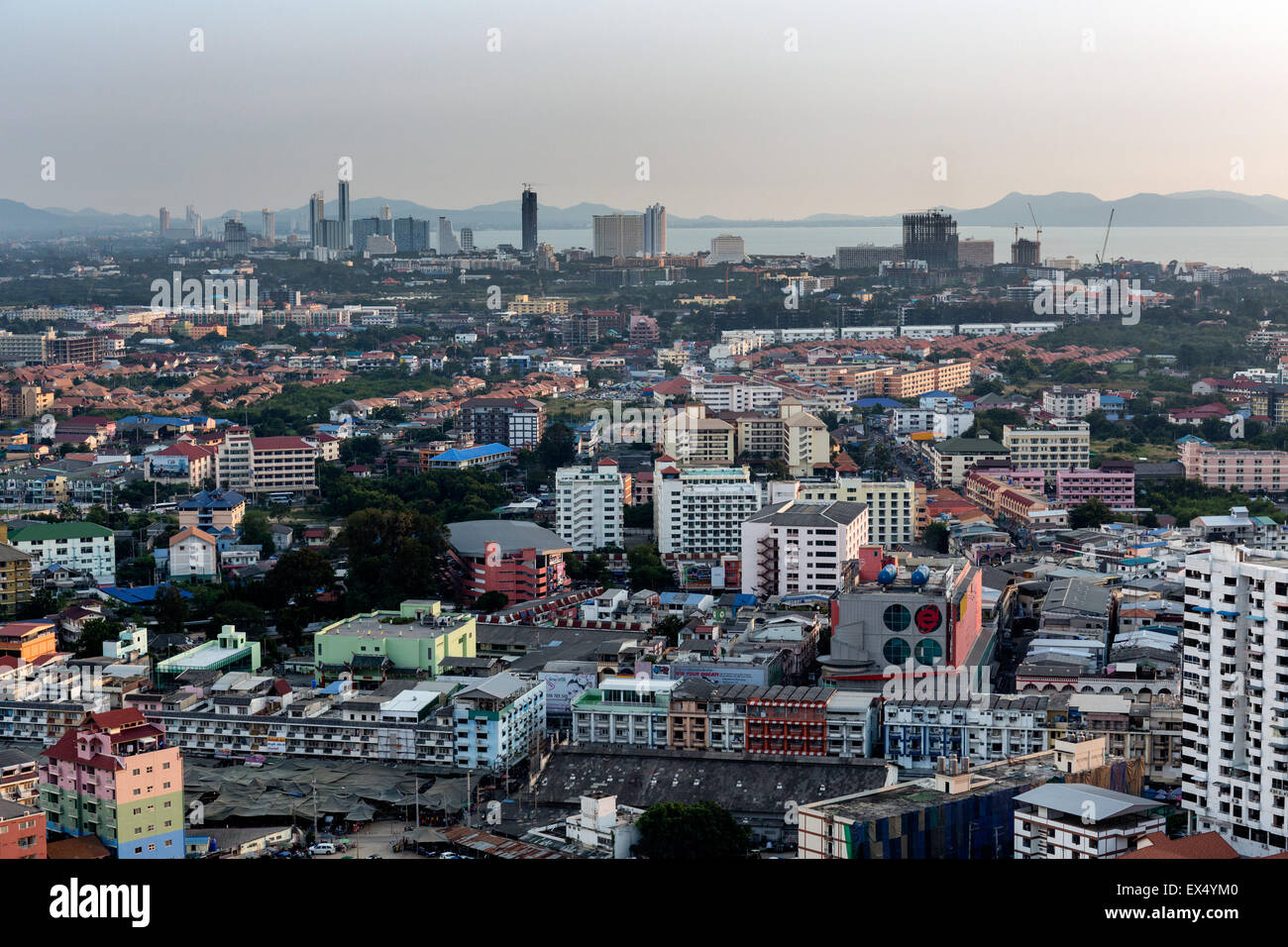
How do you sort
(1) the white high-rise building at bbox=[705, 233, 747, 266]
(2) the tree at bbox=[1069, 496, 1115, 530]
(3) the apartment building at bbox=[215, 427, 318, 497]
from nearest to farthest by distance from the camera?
1. (2) the tree at bbox=[1069, 496, 1115, 530]
2. (3) the apartment building at bbox=[215, 427, 318, 497]
3. (1) the white high-rise building at bbox=[705, 233, 747, 266]

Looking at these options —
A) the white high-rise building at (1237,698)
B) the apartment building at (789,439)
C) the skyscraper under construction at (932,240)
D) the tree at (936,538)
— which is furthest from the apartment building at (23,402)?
the skyscraper under construction at (932,240)

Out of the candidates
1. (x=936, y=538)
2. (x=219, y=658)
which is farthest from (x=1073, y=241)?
(x=219, y=658)

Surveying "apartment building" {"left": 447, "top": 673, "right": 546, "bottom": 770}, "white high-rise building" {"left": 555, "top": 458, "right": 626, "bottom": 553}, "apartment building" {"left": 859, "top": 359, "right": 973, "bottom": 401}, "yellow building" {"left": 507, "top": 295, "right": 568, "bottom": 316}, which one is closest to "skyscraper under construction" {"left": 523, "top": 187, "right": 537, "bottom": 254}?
"yellow building" {"left": 507, "top": 295, "right": 568, "bottom": 316}

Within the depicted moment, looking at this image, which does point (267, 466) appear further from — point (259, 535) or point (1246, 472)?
point (1246, 472)

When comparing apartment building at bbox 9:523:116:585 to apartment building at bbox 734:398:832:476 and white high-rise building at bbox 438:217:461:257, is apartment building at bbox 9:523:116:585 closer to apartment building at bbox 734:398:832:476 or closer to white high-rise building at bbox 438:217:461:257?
apartment building at bbox 734:398:832:476

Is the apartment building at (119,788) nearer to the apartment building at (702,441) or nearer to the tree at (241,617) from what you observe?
the tree at (241,617)
